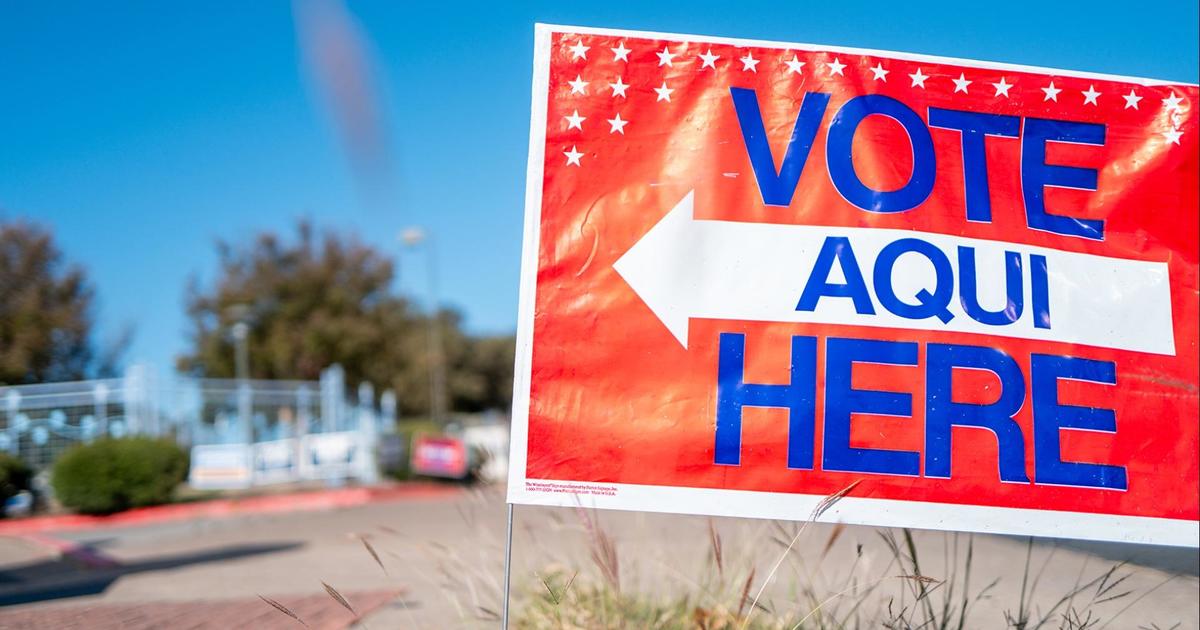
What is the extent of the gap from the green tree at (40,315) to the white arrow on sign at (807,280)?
1794 centimetres

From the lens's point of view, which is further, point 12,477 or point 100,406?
point 100,406

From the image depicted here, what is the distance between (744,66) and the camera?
4059 mm

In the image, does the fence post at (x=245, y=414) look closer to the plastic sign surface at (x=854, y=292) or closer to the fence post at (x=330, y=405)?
the fence post at (x=330, y=405)

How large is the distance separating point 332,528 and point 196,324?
28.7m

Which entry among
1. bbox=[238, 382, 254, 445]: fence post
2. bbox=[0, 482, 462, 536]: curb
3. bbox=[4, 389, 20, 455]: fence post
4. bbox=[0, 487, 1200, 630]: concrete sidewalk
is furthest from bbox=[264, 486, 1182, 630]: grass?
bbox=[238, 382, 254, 445]: fence post

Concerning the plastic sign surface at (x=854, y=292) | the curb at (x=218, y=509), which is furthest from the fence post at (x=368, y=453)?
the plastic sign surface at (x=854, y=292)

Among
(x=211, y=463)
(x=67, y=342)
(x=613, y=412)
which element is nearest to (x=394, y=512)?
(x=211, y=463)

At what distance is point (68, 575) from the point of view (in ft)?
26.5

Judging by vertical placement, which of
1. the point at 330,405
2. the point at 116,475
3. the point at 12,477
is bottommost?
the point at 116,475

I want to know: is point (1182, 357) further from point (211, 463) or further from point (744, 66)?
point (211, 463)

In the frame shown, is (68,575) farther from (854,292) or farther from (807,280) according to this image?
(854,292)

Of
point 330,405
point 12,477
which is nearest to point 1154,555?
point 12,477

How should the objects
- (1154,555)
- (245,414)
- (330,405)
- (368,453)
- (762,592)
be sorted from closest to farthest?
(762,592)
(1154,555)
(245,414)
(368,453)
(330,405)

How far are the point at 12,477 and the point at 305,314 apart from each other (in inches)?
1120
